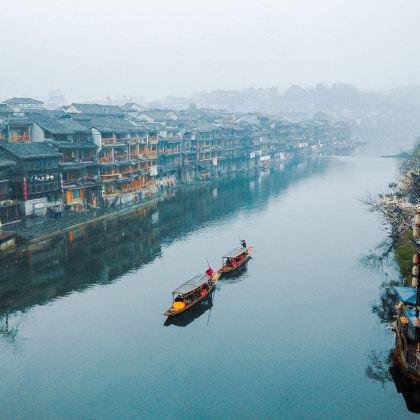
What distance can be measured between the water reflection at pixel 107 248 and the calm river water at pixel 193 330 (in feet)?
0.74

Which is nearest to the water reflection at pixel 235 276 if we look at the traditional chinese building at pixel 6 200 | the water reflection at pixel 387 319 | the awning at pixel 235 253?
the awning at pixel 235 253

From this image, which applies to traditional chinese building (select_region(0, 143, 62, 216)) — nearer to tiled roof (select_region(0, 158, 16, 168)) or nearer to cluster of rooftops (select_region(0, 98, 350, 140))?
tiled roof (select_region(0, 158, 16, 168))

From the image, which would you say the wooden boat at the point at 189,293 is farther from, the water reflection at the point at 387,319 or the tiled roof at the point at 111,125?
the tiled roof at the point at 111,125

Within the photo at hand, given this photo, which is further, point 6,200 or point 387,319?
point 6,200

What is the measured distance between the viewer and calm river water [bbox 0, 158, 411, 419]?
81.1ft

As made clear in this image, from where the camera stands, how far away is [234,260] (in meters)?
44.4

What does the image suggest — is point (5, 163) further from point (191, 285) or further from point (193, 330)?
point (193, 330)

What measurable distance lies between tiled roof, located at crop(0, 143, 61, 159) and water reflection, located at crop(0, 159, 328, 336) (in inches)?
395

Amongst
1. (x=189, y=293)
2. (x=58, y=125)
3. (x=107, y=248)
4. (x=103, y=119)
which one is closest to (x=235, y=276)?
(x=189, y=293)

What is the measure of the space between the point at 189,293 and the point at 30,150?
31615 millimetres

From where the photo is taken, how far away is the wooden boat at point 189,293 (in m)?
34.0

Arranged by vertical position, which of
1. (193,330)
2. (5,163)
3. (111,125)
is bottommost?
(193,330)

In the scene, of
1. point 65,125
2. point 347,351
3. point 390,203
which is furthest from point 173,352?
point 65,125

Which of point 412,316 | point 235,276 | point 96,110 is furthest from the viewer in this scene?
point 96,110
